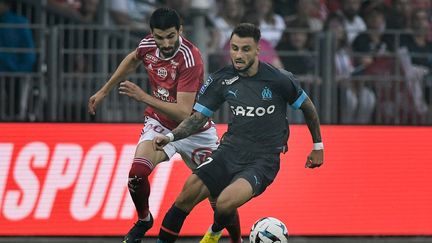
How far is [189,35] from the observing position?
14422 millimetres

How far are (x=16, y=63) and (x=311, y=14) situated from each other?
13.5 ft

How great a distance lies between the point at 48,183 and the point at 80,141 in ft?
1.88

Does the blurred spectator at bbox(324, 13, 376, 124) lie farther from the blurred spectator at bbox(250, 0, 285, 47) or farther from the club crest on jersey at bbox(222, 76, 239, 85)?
the club crest on jersey at bbox(222, 76, 239, 85)

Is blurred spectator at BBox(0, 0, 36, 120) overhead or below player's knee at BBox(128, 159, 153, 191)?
overhead

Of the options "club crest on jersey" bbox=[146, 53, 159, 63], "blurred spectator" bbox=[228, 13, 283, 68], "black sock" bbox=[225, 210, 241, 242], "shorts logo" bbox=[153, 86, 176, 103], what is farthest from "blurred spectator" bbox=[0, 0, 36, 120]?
"black sock" bbox=[225, 210, 241, 242]

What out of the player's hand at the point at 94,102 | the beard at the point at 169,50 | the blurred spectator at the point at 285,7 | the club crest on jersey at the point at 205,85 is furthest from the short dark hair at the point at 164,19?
the blurred spectator at the point at 285,7

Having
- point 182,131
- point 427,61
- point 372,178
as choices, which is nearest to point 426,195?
point 372,178

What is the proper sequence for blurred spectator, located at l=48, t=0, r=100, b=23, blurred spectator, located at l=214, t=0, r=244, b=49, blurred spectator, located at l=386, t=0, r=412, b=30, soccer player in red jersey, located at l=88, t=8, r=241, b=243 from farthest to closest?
blurred spectator, located at l=386, t=0, r=412, b=30 < blurred spectator, located at l=214, t=0, r=244, b=49 < blurred spectator, located at l=48, t=0, r=100, b=23 < soccer player in red jersey, located at l=88, t=8, r=241, b=243

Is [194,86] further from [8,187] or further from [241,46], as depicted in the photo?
[8,187]

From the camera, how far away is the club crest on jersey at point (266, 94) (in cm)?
1027

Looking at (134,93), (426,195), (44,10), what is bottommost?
(426,195)

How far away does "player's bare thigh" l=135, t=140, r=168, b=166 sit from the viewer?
36.0 ft

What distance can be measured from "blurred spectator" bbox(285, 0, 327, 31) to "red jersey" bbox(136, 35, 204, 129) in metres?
5.02

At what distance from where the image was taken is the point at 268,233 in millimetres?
10219
